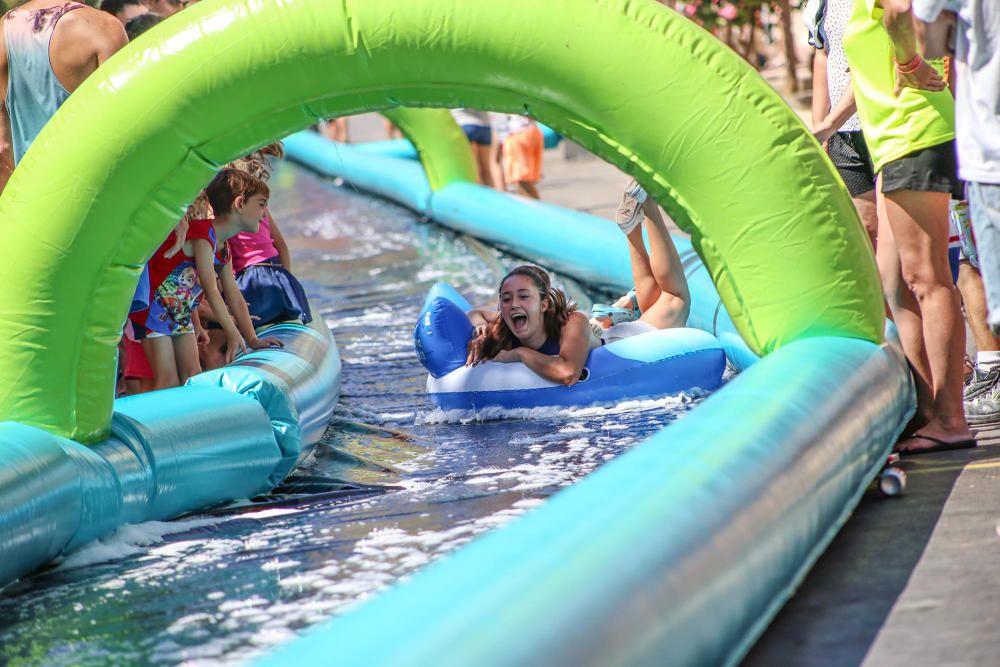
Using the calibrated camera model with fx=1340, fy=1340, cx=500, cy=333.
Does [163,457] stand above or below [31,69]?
below

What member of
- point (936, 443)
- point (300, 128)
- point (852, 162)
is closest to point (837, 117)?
point (852, 162)

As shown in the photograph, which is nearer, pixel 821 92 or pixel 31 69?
pixel 31 69

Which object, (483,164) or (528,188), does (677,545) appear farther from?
(483,164)

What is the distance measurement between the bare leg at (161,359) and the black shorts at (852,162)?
2.58 meters

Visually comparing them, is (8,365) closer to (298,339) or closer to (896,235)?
(298,339)

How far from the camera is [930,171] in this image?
389 centimetres

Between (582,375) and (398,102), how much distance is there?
5.59 feet

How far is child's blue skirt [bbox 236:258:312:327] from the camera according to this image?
5809 millimetres

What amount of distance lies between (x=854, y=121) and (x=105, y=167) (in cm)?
276

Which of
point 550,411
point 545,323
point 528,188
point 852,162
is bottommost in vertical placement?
point 550,411

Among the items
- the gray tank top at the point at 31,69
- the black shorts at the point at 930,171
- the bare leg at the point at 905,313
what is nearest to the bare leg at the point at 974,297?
the bare leg at the point at 905,313

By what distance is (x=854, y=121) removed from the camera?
5.05m

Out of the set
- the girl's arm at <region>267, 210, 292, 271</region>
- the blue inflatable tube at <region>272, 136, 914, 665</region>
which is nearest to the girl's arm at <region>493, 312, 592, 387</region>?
the girl's arm at <region>267, 210, 292, 271</region>

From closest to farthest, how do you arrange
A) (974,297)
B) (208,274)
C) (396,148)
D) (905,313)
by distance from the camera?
(905,313)
(974,297)
(208,274)
(396,148)
